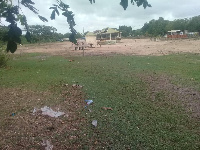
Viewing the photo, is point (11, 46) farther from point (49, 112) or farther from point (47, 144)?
point (49, 112)

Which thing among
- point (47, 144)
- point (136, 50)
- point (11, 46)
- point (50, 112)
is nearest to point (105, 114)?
point (50, 112)

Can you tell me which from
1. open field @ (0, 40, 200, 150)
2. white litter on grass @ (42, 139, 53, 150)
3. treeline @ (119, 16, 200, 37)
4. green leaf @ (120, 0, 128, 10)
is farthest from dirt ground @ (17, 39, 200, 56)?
treeline @ (119, 16, 200, 37)

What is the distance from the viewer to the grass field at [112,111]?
382cm

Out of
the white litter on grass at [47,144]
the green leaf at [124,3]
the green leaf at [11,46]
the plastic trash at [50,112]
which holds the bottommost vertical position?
the white litter on grass at [47,144]

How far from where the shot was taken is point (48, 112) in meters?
5.15

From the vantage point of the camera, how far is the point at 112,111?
5199 mm

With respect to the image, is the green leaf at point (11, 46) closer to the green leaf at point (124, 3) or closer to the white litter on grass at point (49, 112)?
the green leaf at point (124, 3)

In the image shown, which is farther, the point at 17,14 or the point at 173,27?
the point at 173,27

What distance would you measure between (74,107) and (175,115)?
2570 millimetres

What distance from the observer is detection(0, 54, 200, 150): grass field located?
3.82 metres

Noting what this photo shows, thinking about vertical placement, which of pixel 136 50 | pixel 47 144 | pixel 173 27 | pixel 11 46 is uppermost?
pixel 173 27

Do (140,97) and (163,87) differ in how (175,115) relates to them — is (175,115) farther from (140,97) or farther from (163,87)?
(163,87)

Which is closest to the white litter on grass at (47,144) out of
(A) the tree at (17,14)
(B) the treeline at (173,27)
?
(A) the tree at (17,14)

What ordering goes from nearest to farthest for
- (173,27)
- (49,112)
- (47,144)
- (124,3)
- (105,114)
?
(124,3), (47,144), (105,114), (49,112), (173,27)
